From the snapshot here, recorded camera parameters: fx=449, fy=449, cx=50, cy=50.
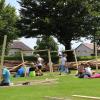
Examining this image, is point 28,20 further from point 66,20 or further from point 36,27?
point 66,20

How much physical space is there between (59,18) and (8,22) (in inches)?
455

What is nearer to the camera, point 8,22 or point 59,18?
point 59,18

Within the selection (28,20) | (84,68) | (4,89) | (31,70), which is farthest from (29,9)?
(4,89)

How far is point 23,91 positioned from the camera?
20938 mm

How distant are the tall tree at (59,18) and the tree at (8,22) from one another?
242cm

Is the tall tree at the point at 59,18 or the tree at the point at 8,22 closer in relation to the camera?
the tall tree at the point at 59,18

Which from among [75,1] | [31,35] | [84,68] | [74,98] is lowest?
[74,98]

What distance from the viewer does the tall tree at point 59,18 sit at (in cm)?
5800

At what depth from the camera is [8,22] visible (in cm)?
6675

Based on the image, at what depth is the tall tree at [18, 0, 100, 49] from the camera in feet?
190

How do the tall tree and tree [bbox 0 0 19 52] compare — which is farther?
tree [bbox 0 0 19 52]

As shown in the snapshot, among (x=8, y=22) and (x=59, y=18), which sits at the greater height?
(x=8, y=22)

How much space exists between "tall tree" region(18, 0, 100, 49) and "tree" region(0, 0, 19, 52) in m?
2.42

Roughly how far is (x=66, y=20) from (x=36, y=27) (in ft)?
15.6
